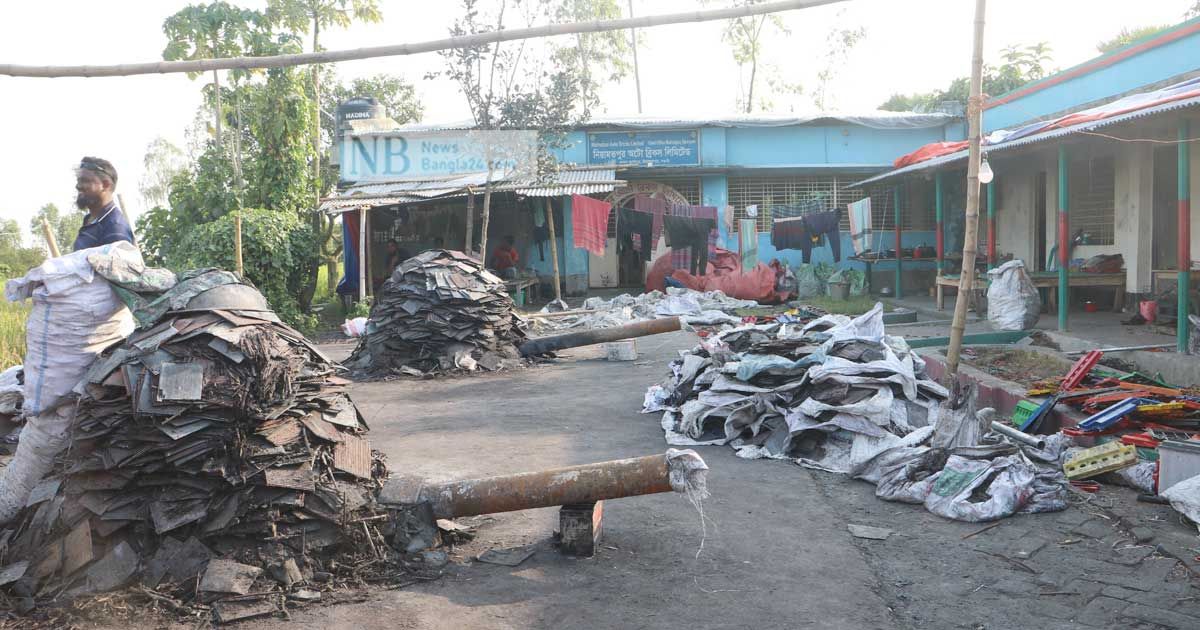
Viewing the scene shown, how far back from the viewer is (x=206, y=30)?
688 inches

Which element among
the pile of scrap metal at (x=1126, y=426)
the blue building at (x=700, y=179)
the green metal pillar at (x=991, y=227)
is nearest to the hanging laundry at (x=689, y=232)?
the blue building at (x=700, y=179)

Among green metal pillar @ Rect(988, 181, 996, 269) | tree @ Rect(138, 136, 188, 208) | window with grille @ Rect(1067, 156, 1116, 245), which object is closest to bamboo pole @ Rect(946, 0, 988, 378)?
green metal pillar @ Rect(988, 181, 996, 269)

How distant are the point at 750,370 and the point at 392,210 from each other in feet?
49.0

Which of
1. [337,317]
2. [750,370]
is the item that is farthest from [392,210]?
[750,370]

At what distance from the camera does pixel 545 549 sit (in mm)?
4375

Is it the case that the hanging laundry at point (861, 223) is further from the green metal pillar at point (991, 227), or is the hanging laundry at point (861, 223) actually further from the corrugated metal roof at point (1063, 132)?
the green metal pillar at point (991, 227)

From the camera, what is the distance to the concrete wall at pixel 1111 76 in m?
11.7

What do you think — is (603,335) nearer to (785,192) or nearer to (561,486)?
(561,486)

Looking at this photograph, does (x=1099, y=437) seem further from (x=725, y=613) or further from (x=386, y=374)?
(x=386, y=374)

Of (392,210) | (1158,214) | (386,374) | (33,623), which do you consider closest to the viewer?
(33,623)

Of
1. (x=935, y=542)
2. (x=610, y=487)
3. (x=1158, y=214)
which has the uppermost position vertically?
(x=1158, y=214)

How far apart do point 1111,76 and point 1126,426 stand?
9856mm

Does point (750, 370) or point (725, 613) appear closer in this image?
point (725, 613)

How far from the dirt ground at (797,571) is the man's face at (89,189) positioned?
8.65 ft
